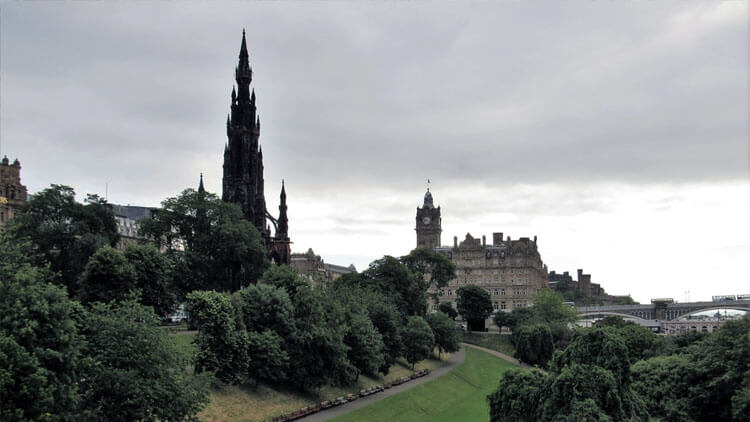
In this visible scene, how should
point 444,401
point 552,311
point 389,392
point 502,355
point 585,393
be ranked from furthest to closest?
point 552,311 < point 502,355 < point 444,401 < point 389,392 < point 585,393

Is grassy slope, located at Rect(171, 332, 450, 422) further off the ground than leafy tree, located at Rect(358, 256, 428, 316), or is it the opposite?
leafy tree, located at Rect(358, 256, 428, 316)

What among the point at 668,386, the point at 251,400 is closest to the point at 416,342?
the point at 251,400

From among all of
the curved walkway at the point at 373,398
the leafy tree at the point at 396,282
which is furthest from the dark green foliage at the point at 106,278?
the leafy tree at the point at 396,282

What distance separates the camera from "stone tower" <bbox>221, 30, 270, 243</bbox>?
112m

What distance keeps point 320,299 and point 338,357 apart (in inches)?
293

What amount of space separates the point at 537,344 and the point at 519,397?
232ft

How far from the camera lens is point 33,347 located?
118ft

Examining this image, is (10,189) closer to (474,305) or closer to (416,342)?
(416,342)

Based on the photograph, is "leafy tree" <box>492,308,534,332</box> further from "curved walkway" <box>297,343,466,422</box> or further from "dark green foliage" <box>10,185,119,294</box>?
"dark green foliage" <box>10,185,119,294</box>

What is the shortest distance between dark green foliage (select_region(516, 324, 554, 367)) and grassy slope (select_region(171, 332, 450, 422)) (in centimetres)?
4965

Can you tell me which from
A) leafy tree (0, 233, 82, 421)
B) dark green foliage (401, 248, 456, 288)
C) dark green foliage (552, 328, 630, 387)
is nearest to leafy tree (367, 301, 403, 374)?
dark green foliage (552, 328, 630, 387)

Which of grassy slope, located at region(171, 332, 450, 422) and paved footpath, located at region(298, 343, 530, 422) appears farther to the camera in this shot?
paved footpath, located at region(298, 343, 530, 422)

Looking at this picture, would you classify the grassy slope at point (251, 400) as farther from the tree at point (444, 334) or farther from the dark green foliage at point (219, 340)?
the tree at point (444, 334)

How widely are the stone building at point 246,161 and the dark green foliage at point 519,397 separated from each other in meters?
65.9
